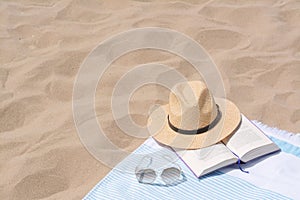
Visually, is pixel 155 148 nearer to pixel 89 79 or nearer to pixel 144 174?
pixel 144 174

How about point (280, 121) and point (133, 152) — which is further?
point (280, 121)

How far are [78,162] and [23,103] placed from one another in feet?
1.59

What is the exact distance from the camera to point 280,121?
6.93 ft

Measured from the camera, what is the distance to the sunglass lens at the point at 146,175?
1734mm

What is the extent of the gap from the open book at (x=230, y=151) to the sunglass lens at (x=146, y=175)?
115 millimetres

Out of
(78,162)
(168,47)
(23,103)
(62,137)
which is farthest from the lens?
(168,47)

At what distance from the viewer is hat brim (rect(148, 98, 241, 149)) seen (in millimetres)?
1782

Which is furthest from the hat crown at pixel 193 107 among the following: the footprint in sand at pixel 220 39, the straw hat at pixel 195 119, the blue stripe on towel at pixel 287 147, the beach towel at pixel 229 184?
the footprint in sand at pixel 220 39

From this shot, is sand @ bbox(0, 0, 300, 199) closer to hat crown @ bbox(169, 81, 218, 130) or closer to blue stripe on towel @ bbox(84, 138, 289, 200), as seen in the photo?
blue stripe on towel @ bbox(84, 138, 289, 200)

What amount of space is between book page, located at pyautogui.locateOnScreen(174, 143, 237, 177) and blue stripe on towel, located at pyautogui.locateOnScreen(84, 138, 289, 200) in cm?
2

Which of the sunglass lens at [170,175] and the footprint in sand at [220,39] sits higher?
the footprint in sand at [220,39]

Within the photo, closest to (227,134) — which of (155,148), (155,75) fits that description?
(155,148)

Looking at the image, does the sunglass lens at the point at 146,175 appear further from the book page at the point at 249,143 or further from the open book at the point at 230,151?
the book page at the point at 249,143

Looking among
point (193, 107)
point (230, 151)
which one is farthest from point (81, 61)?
point (230, 151)
